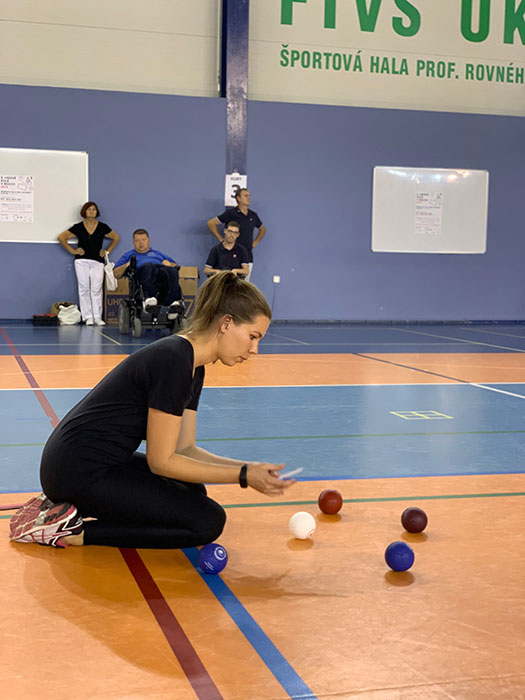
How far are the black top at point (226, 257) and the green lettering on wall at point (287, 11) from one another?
415cm

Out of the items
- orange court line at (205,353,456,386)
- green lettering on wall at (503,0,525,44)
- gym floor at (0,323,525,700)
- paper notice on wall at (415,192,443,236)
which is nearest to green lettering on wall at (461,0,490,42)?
green lettering on wall at (503,0,525,44)

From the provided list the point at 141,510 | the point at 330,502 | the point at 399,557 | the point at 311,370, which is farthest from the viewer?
the point at 311,370

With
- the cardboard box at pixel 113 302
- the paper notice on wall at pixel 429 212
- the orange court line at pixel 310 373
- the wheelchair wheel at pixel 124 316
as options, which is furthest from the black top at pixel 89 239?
→ the paper notice on wall at pixel 429 212

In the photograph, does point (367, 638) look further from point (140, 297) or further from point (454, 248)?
point (454, 248)

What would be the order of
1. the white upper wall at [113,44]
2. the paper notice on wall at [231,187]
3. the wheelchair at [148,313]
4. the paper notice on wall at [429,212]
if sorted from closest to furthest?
1. the wheelchair at [148,313]
2. the white upper wall at [113,44]
3. the paper notice on wall at [231,187]
4. the paper notice on wall at [429,212]

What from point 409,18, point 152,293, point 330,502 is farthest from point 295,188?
point 330,502

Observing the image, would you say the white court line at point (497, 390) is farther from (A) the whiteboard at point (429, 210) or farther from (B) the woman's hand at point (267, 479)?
(A) the whiteboard at point (429, 210)

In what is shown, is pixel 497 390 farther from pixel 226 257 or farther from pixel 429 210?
pixel 429 210

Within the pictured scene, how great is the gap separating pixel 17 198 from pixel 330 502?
397 inches

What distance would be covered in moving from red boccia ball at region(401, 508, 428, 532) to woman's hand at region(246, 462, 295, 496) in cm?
69

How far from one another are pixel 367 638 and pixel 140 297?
831 cm

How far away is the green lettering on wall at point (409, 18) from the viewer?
13.5 meters

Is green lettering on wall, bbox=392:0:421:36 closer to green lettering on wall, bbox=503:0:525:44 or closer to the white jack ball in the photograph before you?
green lettering on wall, bbox=503:0:525:44

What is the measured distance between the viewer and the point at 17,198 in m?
12.1
